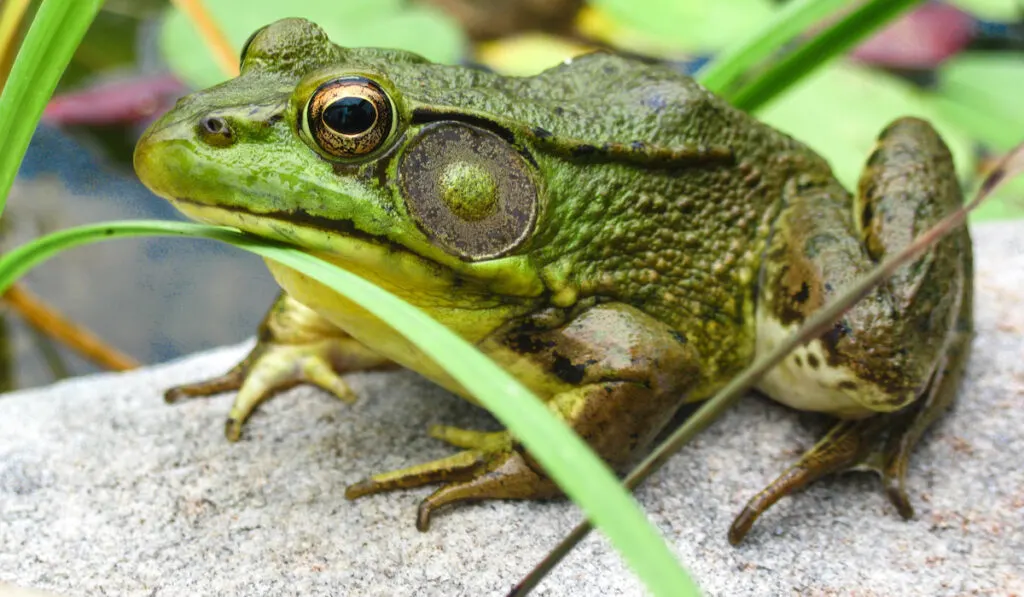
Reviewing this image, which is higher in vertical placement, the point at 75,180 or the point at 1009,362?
the point at 75,180

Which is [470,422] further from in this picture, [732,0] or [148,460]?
[732,0]

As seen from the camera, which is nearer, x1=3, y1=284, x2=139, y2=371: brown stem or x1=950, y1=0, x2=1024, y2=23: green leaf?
x1=3, y1=284, x2=139, y2=371: brown stem

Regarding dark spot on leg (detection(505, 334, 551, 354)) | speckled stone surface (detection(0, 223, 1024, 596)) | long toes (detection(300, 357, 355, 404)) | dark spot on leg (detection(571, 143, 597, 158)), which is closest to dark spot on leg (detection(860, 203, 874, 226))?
speckled stone surface (detection(0, 223, 1024, 596))

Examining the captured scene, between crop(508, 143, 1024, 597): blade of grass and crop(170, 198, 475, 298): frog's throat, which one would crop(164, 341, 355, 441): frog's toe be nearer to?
crop(170, 198, 475, 298): frog's throat

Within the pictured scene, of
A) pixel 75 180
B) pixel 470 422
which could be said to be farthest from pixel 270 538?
pixel 75 180

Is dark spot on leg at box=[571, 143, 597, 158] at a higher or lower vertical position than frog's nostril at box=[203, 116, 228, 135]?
lower

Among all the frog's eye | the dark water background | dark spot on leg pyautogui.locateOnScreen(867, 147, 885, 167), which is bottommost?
the dark water background

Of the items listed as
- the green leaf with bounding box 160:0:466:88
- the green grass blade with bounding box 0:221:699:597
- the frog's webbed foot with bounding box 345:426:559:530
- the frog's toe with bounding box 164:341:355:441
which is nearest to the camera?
the green grass blade with bounding box 0:221:699:597

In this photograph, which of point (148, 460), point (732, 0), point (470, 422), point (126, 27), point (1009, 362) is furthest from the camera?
point (126, 27)

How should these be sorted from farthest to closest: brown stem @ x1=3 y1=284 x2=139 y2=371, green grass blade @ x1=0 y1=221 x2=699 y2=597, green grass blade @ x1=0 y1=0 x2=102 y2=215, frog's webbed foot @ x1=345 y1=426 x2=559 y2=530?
brown stem @ x1=3 y1=284 x2=139 y2=371
frog's webbed foot @ x1=345 y1=426 x2=559 y2=530
green grass blade @ x1=0 y1=0 x2=102 y2=215
green grass blade @ x1=0 y1=221 x2=699 y2=597
